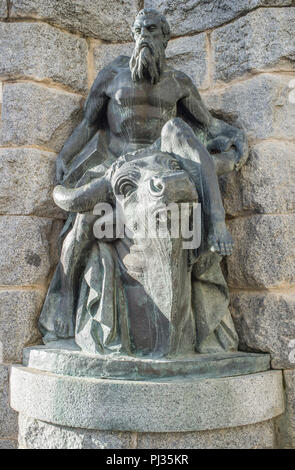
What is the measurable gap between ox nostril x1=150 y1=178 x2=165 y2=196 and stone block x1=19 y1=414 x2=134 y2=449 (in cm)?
88

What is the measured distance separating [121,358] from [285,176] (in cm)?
115

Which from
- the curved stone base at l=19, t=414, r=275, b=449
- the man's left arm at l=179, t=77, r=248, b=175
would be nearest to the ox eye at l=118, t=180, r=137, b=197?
the man's left arm at l=179, t=77, r=248, b=175

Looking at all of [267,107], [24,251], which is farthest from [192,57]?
[24,251]

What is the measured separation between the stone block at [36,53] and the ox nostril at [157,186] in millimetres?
1132

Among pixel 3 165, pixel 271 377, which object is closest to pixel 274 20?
pixel 3 165

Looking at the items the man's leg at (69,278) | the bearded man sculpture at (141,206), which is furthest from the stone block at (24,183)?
the man's leg at (69,278)

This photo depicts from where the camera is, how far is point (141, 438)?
61.7 inches

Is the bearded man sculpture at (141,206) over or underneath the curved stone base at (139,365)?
over

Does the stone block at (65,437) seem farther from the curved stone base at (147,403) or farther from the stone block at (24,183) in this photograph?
the stone block at (24,183)

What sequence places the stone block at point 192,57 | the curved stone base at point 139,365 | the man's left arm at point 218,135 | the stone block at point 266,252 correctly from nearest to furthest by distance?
1. the curved stone base at point 139,365
2. the stone block at point 266,252
3. the man's left arm at point 218,135
4. the stone block at point 192,57

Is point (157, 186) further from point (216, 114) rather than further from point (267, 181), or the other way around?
point (216, 114)

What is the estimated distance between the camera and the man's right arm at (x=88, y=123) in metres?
2.38

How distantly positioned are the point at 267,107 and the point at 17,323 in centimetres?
163

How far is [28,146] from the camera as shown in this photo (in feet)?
7.73
